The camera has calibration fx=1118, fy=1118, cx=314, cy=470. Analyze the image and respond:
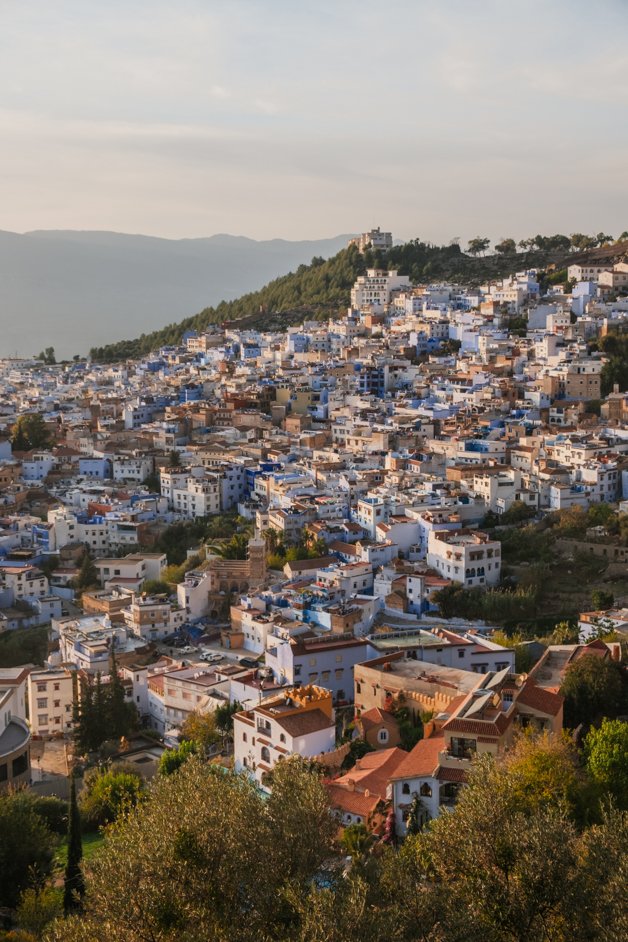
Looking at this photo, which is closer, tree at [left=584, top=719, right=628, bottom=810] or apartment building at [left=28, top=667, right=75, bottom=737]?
tree at [left=584, top=719, right=628, bottom=810]

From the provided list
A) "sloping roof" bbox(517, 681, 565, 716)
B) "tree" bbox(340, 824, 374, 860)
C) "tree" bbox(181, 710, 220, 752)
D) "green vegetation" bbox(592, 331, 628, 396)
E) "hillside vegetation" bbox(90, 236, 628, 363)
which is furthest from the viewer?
"hillside vegetation" bbox(90, 236, 628, 363)

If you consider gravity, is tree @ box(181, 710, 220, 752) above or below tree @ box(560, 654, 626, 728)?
below

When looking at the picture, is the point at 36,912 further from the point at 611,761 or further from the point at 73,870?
the point at 611,761

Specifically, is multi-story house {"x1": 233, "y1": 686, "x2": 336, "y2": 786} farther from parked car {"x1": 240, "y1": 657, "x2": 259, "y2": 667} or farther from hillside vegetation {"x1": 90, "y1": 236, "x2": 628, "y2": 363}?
hillside vegetation {"x1": 90, "y1": 236, "x2": 628, "y2": 363}

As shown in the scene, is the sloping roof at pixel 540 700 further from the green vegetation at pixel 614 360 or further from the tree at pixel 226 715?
the green vegetation at pixel 614 360

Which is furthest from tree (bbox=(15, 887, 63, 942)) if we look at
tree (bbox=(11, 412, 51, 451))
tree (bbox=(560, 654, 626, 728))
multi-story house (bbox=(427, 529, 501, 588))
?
tree (bbox=(11, 412, 51, 451))

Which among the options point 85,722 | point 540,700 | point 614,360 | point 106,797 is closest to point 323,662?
point 85,722
